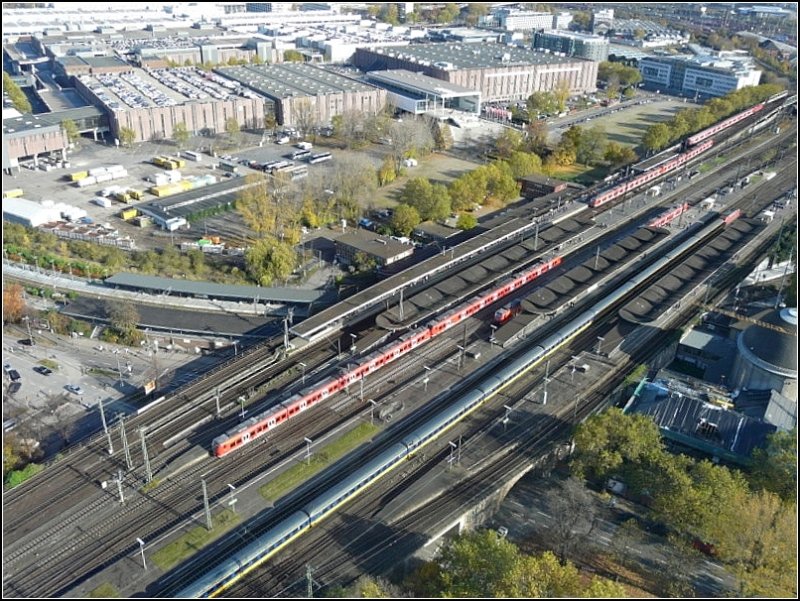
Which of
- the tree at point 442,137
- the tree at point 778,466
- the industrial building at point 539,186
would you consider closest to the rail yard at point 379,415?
the tree at point 778,466

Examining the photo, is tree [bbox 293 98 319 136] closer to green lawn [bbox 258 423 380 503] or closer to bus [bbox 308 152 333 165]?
bus [bbox 308 152 333 165]

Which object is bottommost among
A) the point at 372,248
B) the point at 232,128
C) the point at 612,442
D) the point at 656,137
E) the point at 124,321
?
the point at 612,442

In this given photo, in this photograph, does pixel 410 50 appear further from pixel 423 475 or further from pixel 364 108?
pixel 423 475

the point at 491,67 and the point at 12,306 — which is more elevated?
the point at 491,67

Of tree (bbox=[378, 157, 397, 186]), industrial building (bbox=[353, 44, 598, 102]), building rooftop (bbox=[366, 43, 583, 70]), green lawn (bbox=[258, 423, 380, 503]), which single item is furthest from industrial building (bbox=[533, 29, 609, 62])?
green lawn (bbox=[258, 423, 380, 503])

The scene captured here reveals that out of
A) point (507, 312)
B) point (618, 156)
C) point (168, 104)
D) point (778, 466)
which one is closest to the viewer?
point (778, 466)

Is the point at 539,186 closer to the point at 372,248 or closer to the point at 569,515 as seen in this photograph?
the point at 372,248

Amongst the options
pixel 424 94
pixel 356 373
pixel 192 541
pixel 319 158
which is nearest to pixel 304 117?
pixel 319 158

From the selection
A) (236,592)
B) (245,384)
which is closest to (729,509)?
(236,592)
